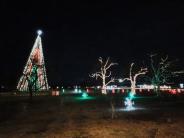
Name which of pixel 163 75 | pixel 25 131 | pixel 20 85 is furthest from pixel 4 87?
pixel 25 131

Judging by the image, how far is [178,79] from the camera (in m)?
129

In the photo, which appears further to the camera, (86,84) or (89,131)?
(86,84)

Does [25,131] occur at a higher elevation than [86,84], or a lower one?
lower

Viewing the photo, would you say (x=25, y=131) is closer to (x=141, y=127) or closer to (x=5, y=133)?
(x=5, y=133)

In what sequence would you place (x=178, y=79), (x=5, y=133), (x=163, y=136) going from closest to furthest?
1. (x=163, y=136)
2. (x=5, y=133)
3. (x=178, y=79)

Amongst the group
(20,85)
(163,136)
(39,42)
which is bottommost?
(163,136)

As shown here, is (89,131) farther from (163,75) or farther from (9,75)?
(9,75)

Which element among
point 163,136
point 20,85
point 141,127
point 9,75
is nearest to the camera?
point 163,136

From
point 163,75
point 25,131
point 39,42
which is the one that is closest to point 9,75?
point 39,42

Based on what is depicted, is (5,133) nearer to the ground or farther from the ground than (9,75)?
nearer to the ground

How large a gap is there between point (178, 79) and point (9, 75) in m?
64.0

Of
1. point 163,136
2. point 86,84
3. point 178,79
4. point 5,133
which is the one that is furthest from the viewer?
point 86,84

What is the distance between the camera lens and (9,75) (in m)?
91.9

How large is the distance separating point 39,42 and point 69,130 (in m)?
53.2
